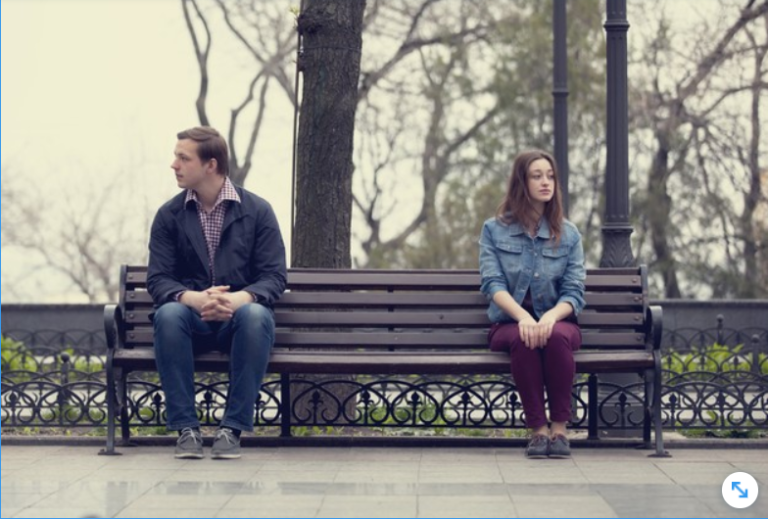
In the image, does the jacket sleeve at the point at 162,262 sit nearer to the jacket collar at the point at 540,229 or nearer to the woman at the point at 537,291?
the woman at the point at 537,291

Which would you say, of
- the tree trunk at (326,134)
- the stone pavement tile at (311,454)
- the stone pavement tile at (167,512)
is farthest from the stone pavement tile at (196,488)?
the tree trunk at (326,134)

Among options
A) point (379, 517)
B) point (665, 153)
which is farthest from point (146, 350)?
point (665, 153)

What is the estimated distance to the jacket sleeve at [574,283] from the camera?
314 inches

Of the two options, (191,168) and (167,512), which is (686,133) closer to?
(191,168)

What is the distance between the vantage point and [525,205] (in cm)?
816

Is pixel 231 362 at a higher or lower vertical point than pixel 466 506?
higher

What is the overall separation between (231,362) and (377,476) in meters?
1.07

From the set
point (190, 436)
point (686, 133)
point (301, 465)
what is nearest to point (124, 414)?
point (190, 436)

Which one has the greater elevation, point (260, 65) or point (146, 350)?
point (260, 65)

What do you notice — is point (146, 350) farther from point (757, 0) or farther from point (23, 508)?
point (757, 0)

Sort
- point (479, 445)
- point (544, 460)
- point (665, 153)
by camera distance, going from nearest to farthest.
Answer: point (544, 460), point (479, 445), point (665, 153)

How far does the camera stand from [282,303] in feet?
27.4

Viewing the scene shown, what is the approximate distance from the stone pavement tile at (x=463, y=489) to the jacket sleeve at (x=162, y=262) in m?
1.86

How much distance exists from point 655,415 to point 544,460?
2.18ft
